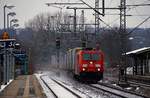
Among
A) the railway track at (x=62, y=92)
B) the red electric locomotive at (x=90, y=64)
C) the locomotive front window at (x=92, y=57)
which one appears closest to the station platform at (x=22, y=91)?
the railway track at (x=62, y=92)

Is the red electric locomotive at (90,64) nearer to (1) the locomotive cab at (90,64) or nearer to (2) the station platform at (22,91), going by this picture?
(1) the locomotive cab at (90,64)

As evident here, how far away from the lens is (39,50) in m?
130

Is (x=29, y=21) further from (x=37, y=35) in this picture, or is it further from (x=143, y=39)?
(x=143, y=39)

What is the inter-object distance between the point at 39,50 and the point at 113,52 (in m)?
Result: 47.3

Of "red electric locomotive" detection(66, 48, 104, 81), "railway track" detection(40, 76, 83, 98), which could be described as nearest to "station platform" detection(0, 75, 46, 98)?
"railway track" detection(40, 76, 83, 98)

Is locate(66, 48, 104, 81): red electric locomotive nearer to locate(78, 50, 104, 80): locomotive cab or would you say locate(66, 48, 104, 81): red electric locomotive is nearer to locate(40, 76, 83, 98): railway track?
locate(78, 50, 104, 80): locomotive cab

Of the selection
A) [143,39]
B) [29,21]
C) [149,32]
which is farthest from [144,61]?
[29,21]

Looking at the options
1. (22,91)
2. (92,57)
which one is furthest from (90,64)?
(22,91)

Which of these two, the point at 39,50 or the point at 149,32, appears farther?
the point at 39,50

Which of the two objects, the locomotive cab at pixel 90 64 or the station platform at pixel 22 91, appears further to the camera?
the locomotive cab at pixel 90 64

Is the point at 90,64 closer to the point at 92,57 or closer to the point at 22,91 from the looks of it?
the point at 92,57

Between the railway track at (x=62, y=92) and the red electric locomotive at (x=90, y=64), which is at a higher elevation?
the red electric locomotive at (x=90, y=64)

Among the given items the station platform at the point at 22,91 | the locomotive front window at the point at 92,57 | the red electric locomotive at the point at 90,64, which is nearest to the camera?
the station platform at the point at 22,91

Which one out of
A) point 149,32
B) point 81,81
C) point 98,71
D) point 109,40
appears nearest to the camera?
point 98,71
